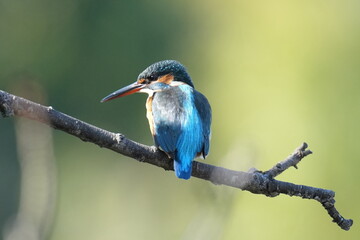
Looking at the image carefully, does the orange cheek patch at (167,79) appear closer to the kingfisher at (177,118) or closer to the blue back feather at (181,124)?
the kingfisher at (177,118)

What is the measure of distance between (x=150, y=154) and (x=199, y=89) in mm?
3423

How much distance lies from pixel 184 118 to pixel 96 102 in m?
3.66

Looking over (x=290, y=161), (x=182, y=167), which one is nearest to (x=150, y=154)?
(x=182, y=167)

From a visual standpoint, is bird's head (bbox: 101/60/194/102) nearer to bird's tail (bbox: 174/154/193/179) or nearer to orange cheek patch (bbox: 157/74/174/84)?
orange cheek patch (bbox: 157/74/174/84)

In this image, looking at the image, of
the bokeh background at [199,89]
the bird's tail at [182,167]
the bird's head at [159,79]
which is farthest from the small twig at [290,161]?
the bokeh background at [199,89]

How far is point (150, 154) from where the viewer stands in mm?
1745

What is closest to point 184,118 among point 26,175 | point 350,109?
point 26,175

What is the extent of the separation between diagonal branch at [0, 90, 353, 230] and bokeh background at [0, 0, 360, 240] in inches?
43.7

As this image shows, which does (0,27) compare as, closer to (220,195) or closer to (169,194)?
(169,194)

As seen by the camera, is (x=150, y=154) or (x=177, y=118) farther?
(x=177, y=118)

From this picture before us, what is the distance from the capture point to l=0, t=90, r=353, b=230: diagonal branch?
1.45 meters

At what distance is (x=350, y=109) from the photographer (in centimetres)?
421

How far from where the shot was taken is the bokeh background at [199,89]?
13.4 feet

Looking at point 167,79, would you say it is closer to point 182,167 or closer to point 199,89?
point 182,167
